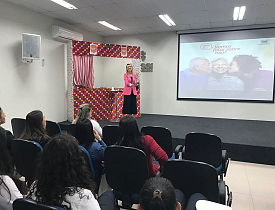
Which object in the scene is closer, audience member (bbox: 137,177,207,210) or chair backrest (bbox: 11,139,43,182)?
audience member (bbox: 137,177,207,210)

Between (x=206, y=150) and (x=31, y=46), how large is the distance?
417cm

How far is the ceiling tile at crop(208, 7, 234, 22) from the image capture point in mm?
4870

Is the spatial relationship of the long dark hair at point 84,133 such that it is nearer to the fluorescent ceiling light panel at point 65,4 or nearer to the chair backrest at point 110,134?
the chair backrest at point 110,134

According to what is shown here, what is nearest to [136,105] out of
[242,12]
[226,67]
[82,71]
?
[82,71]

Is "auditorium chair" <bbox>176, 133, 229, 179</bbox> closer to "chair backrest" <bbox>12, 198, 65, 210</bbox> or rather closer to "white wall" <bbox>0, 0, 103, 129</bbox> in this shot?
"chair backrest" <bbox>12, 198, 65, 210</bbox>

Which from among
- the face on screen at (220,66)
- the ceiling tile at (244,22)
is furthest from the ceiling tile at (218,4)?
the face on screen at (220,66)

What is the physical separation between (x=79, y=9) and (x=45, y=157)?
451 centimetres

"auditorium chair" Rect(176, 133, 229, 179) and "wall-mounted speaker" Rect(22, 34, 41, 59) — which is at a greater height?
"wall-mounted speaker" Rect(22, 34, 41, 59)

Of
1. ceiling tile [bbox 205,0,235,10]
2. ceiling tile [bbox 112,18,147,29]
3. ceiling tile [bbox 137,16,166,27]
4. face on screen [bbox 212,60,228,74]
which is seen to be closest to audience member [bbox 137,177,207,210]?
ceiling tile [bbox 205,0,235,10]

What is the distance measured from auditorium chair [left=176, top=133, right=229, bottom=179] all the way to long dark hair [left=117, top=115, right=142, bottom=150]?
0.84 metres

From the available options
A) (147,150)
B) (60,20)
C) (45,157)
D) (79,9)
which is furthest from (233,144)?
(60,20)

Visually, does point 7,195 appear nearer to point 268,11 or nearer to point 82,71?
point 82,71

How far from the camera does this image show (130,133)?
196 centimetres

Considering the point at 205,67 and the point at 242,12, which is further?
the point at 205,67
